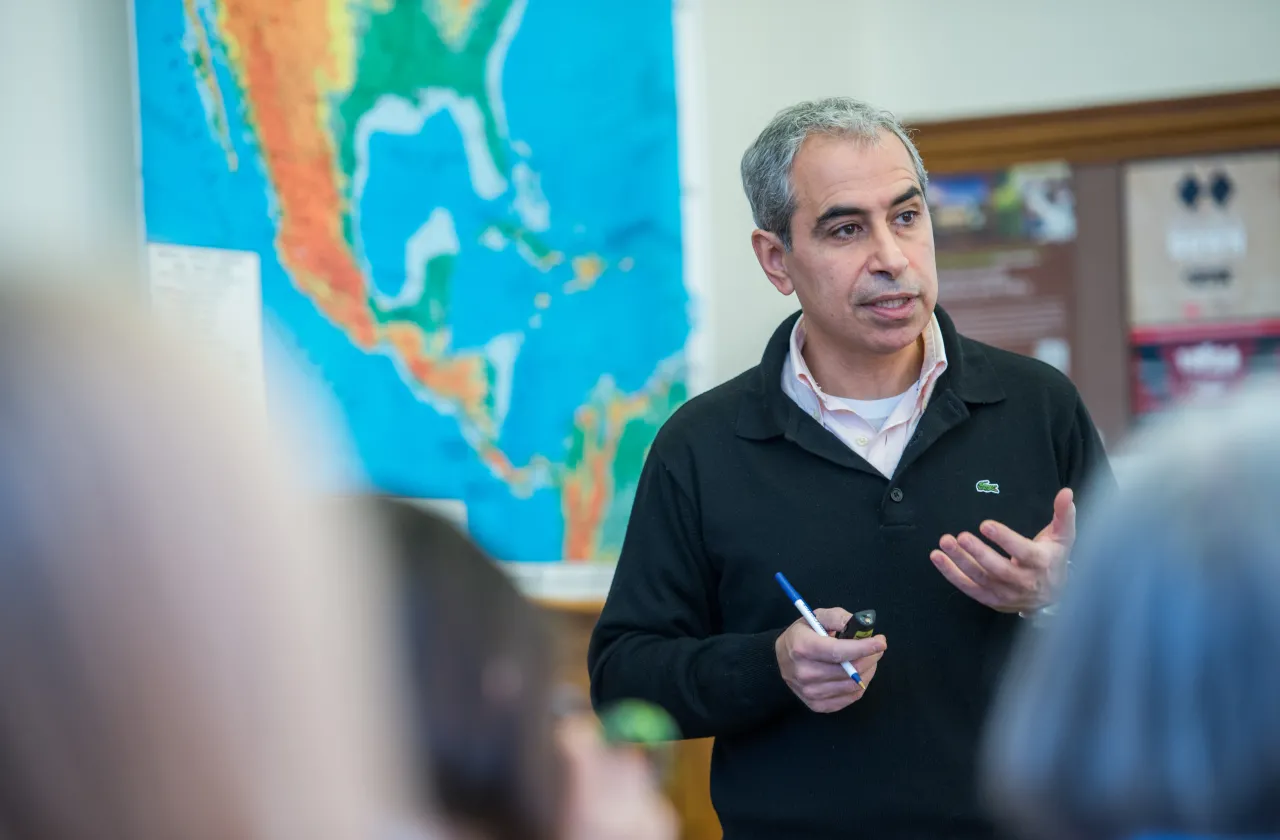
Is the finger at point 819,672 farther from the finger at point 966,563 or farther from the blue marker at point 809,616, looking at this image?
the finger at point 966,563

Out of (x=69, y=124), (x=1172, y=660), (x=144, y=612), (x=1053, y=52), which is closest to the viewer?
(x=144, y=612)

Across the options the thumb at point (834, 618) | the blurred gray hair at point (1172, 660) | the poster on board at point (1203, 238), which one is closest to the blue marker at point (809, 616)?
the thumb at point (834, 618)

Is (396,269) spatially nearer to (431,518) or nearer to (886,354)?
(886,354)

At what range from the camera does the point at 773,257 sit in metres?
2.21

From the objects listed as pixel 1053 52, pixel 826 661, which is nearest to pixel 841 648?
pixel 826 661

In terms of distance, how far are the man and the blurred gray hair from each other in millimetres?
899

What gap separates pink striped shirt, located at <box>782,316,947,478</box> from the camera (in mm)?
1994

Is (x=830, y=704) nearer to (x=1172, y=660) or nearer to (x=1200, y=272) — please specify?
(x=1172, y=660)

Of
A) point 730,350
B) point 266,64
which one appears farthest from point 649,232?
point 266,64

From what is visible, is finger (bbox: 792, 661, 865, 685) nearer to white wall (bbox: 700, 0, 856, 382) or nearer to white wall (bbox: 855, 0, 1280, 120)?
white wall (bbox: 700, 0, 856, 382)

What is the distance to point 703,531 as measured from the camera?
1981mm

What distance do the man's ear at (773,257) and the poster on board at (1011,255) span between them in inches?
85.1

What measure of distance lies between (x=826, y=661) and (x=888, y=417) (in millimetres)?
493

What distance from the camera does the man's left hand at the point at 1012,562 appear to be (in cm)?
168
